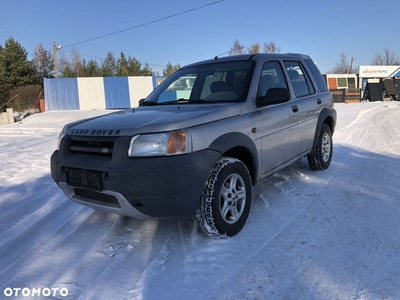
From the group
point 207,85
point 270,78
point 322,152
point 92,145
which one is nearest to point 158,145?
point 92,145

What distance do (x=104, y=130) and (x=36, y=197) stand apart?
220cm

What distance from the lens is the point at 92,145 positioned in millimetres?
2967

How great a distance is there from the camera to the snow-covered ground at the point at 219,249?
2402mm

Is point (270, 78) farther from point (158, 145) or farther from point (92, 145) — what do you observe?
point (92, 145)

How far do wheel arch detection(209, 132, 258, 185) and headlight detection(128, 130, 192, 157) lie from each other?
0.34 m

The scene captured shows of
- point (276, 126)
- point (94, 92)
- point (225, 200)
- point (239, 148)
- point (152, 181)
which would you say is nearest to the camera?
point (152, 181)

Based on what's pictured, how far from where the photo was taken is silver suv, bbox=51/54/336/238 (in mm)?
2684

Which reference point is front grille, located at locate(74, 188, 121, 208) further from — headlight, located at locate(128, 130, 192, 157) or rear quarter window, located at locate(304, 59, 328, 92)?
rear quarter window, located at locate(304, 59, 328, 92)

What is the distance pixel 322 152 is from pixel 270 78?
6.10ft

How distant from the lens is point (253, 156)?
3.49 m

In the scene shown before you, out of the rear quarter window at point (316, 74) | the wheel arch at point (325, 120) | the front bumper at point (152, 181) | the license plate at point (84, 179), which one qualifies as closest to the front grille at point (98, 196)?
the front bumper at point (152, 181)

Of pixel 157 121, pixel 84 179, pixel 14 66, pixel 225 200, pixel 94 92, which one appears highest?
pixel 14 66

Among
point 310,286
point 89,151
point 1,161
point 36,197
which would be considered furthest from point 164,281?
point 1,161

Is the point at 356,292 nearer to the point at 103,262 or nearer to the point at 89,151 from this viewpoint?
the point at 103,262
